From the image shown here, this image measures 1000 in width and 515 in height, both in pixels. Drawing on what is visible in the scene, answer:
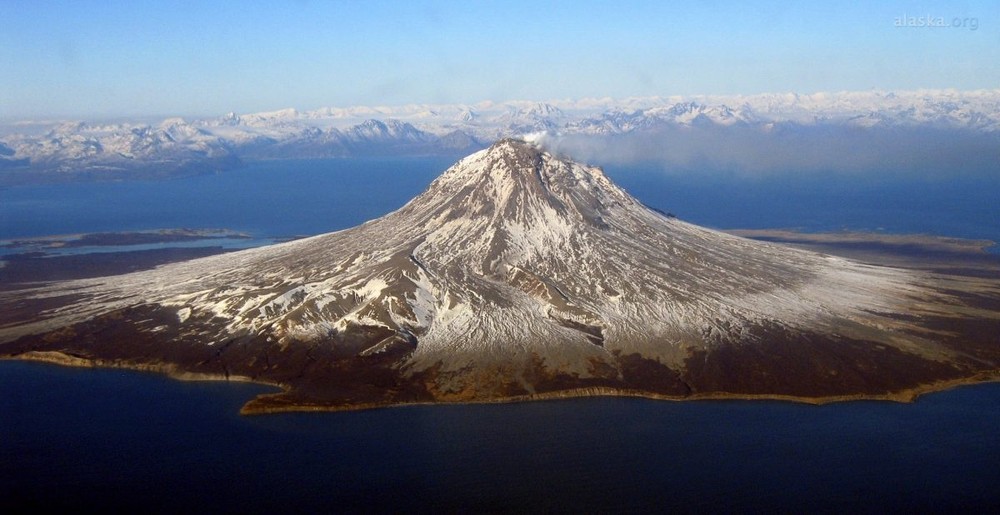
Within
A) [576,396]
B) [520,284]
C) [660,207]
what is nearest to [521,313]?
[520,284]

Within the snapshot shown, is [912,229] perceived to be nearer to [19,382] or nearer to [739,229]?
[739,229]

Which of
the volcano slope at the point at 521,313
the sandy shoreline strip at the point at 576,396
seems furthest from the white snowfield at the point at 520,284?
the sandy shoreline strip at the point at 576,396

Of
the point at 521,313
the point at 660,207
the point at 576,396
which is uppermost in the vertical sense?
the point at 660,207

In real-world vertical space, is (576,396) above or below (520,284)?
below

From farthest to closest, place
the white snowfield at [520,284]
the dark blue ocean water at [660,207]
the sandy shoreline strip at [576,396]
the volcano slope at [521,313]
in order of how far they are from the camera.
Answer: the dark blue ocean water at [660,207]
the white snowfield at [520,284]
the volcano slope at [521,313]
the sandy shoreline strip at [576,396]

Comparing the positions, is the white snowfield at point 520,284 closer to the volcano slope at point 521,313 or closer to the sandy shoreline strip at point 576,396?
the volcano slope at point 521,313

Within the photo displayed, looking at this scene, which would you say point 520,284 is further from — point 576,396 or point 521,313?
point 576,396
